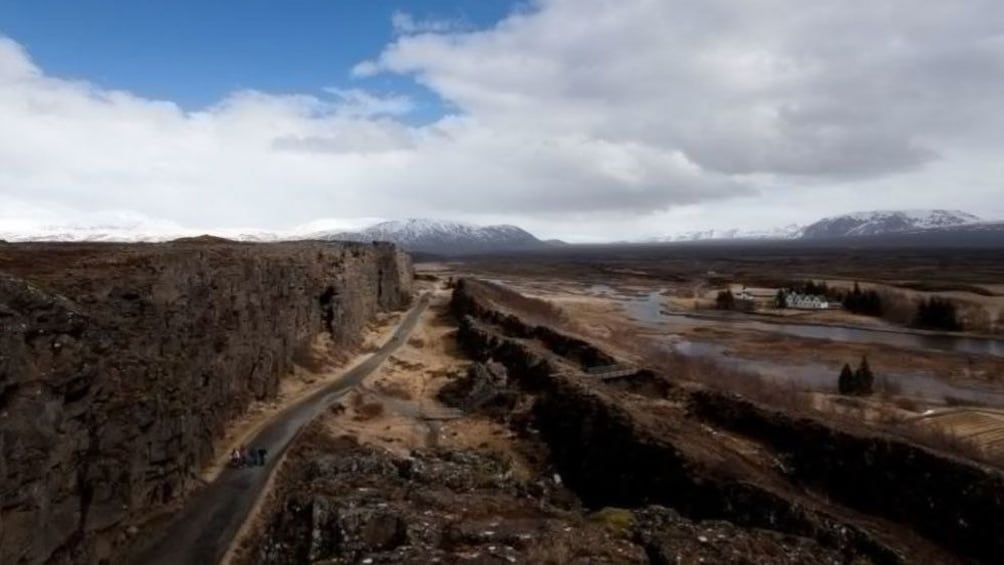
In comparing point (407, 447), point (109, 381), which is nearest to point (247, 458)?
point (109, 381)

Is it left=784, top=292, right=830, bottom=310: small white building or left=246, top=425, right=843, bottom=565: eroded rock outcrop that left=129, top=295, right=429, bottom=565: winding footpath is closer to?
left=246, top=425, right=843, bottom=565: eroded rock outcrop

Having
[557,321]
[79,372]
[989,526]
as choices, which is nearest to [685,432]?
[989,526]

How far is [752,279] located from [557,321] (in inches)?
4155

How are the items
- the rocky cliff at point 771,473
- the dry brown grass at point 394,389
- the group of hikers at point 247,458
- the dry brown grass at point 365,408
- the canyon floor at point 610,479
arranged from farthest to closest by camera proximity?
the dry brown grass at point 394,389, the dry brown grass at point 365,408, the group of hikers at point 247,458, the rocky cliff at point 771,473, the canyon floor at point 610,479

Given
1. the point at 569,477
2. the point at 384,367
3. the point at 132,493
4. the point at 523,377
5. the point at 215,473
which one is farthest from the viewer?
the point at 384,367

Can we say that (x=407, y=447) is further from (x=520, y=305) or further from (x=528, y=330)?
(x=520, y=305)

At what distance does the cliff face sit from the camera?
1705 centimetres

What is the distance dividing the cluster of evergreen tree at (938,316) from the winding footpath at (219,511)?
87.4 m

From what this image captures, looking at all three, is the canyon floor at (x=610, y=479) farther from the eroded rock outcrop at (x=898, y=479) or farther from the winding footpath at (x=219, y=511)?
the winding footpath at (x=219, y=511)

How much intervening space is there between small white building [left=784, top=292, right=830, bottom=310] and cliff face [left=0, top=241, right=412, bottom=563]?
93075mm

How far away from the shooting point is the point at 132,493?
2138cm

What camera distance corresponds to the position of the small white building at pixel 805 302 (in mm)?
108625

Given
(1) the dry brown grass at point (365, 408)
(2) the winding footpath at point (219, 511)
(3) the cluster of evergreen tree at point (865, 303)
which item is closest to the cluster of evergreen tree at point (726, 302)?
(3) the cluster of evergreen tree at point (865, 303)

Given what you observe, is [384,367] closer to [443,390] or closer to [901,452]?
[443,390]
